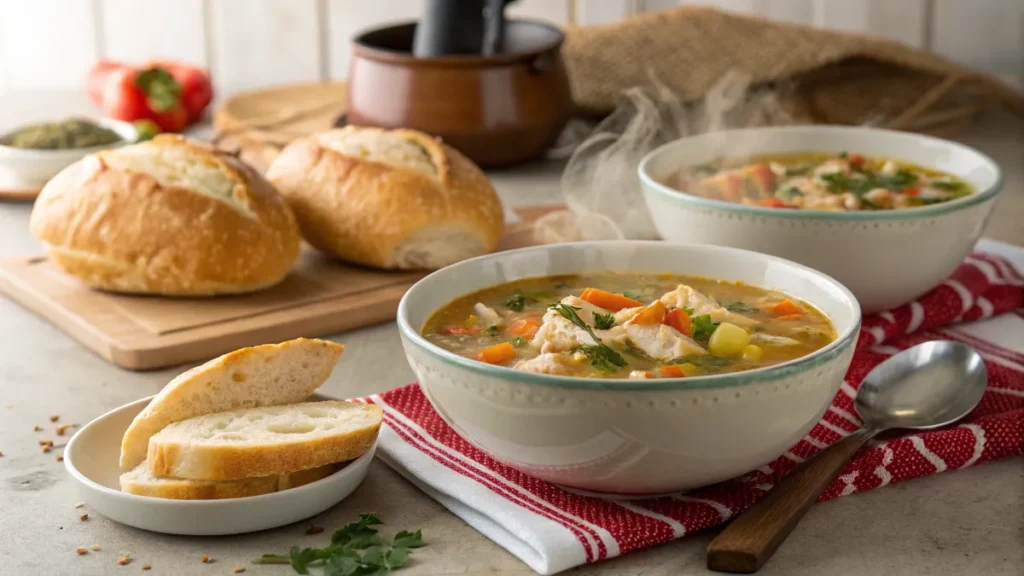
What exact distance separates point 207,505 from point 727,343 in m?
0.85

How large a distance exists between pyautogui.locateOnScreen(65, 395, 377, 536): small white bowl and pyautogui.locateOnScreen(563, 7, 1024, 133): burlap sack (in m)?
2.68

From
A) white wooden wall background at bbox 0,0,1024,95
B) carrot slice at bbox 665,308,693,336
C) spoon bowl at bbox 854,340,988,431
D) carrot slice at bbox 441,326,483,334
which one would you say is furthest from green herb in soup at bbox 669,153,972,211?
white wooden wall background at bbox 0,0,1024,95

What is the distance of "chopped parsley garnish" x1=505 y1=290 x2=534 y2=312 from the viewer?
2.25 m

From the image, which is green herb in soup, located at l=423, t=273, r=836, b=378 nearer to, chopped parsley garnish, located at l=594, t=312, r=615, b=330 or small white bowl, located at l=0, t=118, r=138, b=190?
chopped parsley garnish, located at l=594, t=312, r=615, b=330

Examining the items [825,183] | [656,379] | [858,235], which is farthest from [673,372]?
[825,183]

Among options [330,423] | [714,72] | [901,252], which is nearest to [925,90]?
[714,72]

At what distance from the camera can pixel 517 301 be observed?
2277mm

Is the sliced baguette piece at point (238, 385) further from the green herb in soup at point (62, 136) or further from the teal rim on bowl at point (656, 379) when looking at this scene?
the green herb in soup at point (62, 136)

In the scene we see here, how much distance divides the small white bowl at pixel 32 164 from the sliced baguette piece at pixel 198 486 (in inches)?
82.0

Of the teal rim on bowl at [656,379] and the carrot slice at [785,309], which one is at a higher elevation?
the teal rim on bowl at [656,379]

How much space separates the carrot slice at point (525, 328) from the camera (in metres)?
2.09

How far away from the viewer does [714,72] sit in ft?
14.6

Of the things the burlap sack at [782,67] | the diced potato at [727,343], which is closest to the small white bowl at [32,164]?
the burlap sack at [782,67]

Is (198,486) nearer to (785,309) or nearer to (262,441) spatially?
(262,441)
